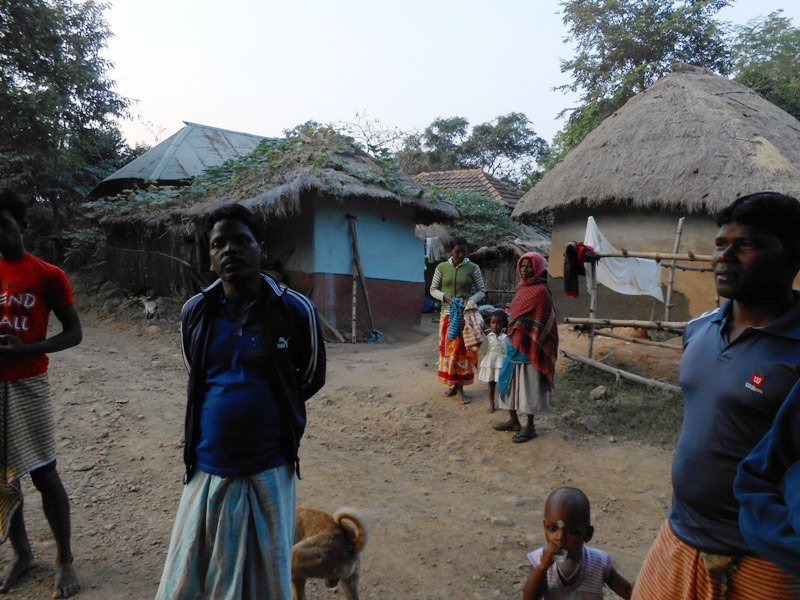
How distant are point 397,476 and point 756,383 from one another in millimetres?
3612

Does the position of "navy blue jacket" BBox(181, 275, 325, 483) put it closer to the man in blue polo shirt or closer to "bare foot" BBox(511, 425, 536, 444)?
the man in blue polo shirt

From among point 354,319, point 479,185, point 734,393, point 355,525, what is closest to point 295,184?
point 354,319

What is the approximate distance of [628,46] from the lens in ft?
52.7

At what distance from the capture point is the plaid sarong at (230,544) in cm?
195

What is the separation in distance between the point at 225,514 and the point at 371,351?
27.1 feet

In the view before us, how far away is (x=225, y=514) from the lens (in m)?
1.97

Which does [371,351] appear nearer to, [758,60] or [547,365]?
[547,365]

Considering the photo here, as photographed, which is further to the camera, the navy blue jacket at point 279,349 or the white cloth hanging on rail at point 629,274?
the white cloth hanging on rail at point 629,274

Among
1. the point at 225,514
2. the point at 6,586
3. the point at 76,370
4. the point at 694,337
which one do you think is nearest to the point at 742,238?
the point at 694,337

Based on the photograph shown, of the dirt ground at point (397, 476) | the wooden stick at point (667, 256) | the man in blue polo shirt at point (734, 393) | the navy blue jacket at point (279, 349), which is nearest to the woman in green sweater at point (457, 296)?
the dirt ground at point (397, 476)

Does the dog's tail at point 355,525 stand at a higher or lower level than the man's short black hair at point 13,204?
lower

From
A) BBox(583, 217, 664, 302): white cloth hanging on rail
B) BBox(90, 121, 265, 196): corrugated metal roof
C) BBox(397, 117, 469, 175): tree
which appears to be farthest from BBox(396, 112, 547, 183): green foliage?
BBox(583, 217, 664, 302): white cloth hanging on rail

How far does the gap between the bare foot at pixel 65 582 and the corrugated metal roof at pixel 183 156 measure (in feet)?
47.4

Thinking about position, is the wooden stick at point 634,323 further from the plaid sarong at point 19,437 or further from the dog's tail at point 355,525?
the plaid sarong at point 19,437
